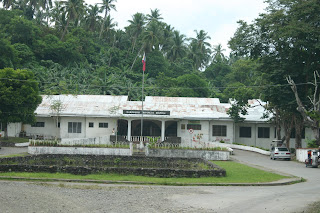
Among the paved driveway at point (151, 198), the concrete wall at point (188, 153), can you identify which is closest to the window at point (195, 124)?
the concrete wall at point (188, 153)

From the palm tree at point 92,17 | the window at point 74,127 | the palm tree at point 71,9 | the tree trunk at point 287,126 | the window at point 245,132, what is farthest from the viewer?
the palm tree at point 92,17

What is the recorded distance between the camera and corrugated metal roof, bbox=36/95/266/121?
38.7 metres

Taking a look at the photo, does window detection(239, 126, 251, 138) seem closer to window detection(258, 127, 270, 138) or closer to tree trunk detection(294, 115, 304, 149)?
window detection(258, 127, 270, 138)

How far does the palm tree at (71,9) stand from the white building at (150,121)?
36.7m

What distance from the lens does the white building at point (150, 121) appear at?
38.3 m

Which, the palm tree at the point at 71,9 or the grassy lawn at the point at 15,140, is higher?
the palm tree at the point at 71,9

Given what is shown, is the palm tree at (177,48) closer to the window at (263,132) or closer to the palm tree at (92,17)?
the palm tree at (92,17)

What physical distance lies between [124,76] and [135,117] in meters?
29.3

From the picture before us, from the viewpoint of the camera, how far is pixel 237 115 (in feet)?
126

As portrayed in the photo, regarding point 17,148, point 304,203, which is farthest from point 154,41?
point 304,203

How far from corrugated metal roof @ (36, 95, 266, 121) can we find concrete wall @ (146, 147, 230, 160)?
30.1 ft

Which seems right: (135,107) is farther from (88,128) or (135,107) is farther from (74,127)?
(74,127)

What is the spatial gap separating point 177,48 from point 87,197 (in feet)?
238

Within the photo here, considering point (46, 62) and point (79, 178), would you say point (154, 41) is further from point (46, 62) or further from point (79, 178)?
point (79, 178)
